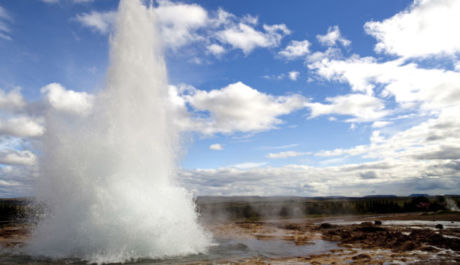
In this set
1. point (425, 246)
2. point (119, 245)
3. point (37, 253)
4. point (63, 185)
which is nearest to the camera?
point (119, 245)

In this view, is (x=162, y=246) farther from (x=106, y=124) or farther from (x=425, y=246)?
(x=425, y=246)

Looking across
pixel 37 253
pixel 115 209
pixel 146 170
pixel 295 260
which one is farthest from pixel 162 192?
pixel 295 260

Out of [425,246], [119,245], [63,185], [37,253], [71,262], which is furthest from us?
[425,246]

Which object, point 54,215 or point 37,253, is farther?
point 54,215

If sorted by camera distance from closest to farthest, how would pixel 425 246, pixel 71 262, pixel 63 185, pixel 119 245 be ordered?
pixel 71 262 → pixel 119 245 → pixel 63 185 → pixel 425 246

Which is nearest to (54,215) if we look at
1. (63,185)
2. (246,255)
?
(63,185)

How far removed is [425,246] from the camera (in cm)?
1493

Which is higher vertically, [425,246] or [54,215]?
[54,215]

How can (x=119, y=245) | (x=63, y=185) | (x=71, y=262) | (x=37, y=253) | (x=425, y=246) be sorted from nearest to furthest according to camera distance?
(x=71, y=262), (x=119, y=245), (x=37, y=253), (x=63, y=185), (x=425, y=246)

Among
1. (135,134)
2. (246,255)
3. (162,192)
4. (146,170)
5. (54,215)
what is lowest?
(246,255)

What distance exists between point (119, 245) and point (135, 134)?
563 cm

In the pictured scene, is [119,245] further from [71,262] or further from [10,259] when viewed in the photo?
[10,259]

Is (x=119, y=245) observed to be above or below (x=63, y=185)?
below

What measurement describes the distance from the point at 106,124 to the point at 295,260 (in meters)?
10.7
